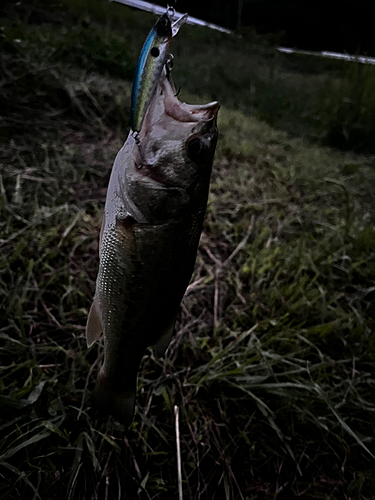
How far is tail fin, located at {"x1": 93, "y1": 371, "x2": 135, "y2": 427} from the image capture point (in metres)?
1.05

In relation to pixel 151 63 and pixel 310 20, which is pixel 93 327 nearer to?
pixel 151 63

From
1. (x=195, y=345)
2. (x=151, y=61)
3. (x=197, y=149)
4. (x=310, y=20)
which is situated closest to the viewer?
(x=151, y=61)

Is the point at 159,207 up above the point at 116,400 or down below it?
above

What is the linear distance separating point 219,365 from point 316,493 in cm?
56

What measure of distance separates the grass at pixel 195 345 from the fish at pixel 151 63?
982 mm

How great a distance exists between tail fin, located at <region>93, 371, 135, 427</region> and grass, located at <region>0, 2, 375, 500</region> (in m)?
0.17

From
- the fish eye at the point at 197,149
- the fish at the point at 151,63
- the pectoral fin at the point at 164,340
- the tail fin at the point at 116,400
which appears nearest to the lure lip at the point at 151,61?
the fish at the point at 151,63

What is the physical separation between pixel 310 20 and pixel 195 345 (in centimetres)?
848

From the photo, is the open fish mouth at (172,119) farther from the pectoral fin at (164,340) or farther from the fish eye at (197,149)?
the pectoral fin at (164,340)

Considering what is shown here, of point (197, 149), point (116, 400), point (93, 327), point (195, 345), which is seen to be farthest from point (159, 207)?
point (195, 345)

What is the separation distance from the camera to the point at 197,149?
2.63ft

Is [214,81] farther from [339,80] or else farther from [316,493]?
[316,493]

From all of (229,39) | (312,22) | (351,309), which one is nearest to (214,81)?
(229,39)

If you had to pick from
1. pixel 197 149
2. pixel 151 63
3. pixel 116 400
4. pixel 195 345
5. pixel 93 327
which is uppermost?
pixel 151 63
